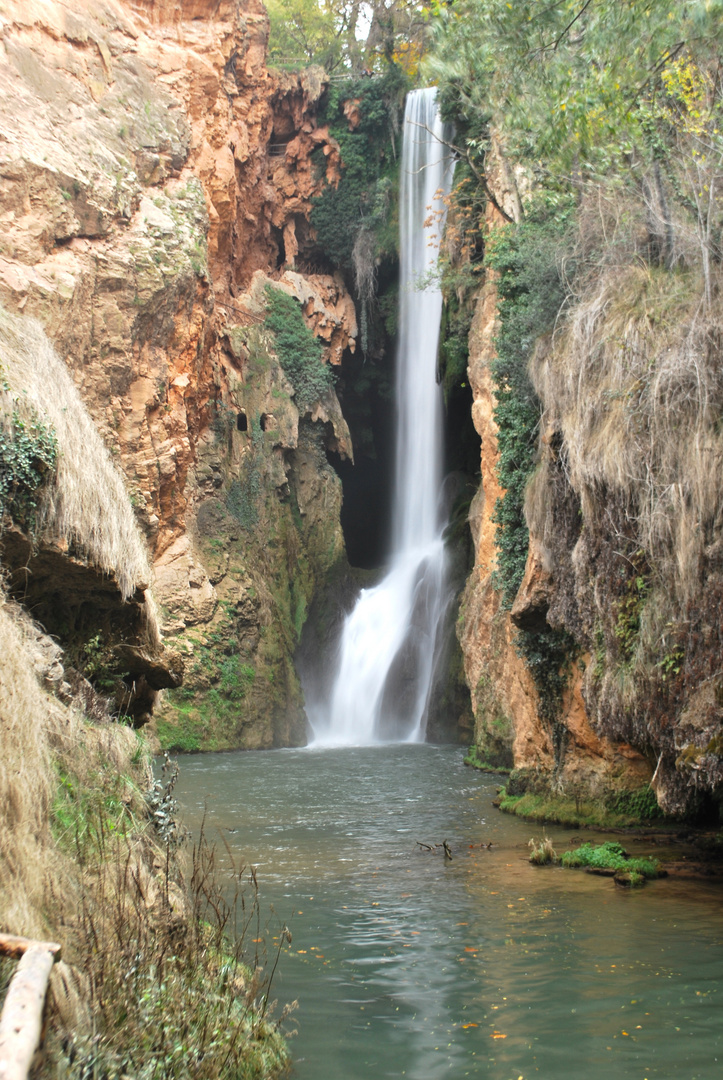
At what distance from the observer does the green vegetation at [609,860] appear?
9297 mm

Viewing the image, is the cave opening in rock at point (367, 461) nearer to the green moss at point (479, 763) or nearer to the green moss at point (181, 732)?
the green moss at point (181, 732)

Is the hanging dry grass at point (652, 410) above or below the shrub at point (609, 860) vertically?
above

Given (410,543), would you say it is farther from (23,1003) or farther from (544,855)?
(23,1003)

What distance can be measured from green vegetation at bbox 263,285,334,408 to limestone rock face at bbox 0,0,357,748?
609 millimetres

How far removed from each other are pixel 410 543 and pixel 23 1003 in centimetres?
2997

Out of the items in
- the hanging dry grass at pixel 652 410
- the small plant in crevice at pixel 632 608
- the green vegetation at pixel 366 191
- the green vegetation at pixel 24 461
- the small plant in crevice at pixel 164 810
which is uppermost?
the green vegetation at pixel 366 191

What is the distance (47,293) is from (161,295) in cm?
349

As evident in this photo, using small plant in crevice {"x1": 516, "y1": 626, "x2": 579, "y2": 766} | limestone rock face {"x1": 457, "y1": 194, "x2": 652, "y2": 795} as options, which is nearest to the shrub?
limestone rock face {"x1": 457, "y1": 194, "x2": 652, "y2": 795}

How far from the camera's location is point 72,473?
6957 mm

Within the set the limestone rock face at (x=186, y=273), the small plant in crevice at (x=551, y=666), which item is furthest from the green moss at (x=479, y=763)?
the limestone rock face at (x=186, y=273)

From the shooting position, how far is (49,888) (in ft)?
13.4

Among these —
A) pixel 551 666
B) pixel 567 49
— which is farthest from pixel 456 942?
pixel 567 49

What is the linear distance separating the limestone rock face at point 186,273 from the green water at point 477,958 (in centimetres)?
1279

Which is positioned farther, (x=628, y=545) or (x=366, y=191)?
(x=366, y=191)
